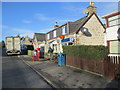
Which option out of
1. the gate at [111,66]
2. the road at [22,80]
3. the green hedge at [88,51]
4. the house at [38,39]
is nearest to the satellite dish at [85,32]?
the green hedge at [88,51]

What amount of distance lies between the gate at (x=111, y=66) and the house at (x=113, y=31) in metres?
5.07

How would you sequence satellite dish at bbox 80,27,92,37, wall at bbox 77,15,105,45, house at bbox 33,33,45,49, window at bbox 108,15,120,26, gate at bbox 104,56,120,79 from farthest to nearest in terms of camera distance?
house at bbox 33,33,45,49, wall at bbox 77,15,105,45, satellite dish at bbox 80,27,92,37, window at bbox 108,15,120,26, gate at bbox 104,56,120,79

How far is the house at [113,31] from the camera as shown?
12.3 metres

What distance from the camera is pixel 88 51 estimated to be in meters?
10.1

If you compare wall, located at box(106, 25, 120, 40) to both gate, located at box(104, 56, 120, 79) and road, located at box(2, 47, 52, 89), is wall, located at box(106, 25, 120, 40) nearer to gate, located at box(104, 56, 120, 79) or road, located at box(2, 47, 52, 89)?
gate, located at box(104, 56, 120, 79)

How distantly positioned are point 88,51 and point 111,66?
2.71 m

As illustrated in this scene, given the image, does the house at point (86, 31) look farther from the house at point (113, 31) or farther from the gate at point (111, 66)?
the gate at point (111, 66)

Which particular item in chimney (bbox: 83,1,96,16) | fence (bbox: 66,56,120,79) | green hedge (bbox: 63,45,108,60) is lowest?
fence (bbox: 66,56,120,79)

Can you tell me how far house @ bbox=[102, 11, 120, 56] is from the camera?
12297 mm

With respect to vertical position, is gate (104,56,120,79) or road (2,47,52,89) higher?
gate (104,56,120,79)

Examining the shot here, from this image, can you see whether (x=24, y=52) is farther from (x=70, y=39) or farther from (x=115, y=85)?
(x=115, y=85)

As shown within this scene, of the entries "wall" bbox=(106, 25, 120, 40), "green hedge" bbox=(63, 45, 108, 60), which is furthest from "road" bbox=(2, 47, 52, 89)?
"wall" bbox=(106, 25, 120, 40)

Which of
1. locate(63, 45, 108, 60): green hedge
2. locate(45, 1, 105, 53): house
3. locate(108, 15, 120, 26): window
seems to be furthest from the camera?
locate(45, 1, 105, 53): house

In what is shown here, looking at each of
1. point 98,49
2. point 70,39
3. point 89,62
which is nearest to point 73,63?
point 89,62
